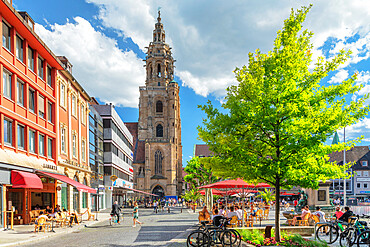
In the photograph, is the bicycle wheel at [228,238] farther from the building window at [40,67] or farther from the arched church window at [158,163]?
the arched church window at [158,163]

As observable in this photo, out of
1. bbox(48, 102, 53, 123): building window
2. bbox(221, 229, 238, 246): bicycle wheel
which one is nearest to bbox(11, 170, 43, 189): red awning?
bbox(48, 102, 53, 123): building window

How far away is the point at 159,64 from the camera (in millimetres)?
118625

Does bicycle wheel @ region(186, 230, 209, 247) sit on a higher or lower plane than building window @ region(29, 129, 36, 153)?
lower

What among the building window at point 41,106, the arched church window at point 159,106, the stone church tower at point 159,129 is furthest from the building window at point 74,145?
the arched church window at point 159,106

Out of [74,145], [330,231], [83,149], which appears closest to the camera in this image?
[330,231]

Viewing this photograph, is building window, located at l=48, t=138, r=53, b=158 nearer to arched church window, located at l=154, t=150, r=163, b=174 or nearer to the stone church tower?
the stone church tower

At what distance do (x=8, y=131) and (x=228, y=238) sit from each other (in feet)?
49.2

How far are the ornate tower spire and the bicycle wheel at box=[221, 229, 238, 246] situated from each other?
103177 mm

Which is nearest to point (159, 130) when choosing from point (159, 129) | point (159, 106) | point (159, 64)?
point (159, 129)

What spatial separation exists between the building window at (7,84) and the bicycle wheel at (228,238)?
15147 millimetres

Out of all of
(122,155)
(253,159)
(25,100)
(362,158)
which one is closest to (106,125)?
(122,155)

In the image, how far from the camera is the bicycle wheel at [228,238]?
44.2ft

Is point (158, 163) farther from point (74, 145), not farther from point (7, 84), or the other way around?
point (7, 84)

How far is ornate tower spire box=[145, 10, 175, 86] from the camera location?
4582 inches
